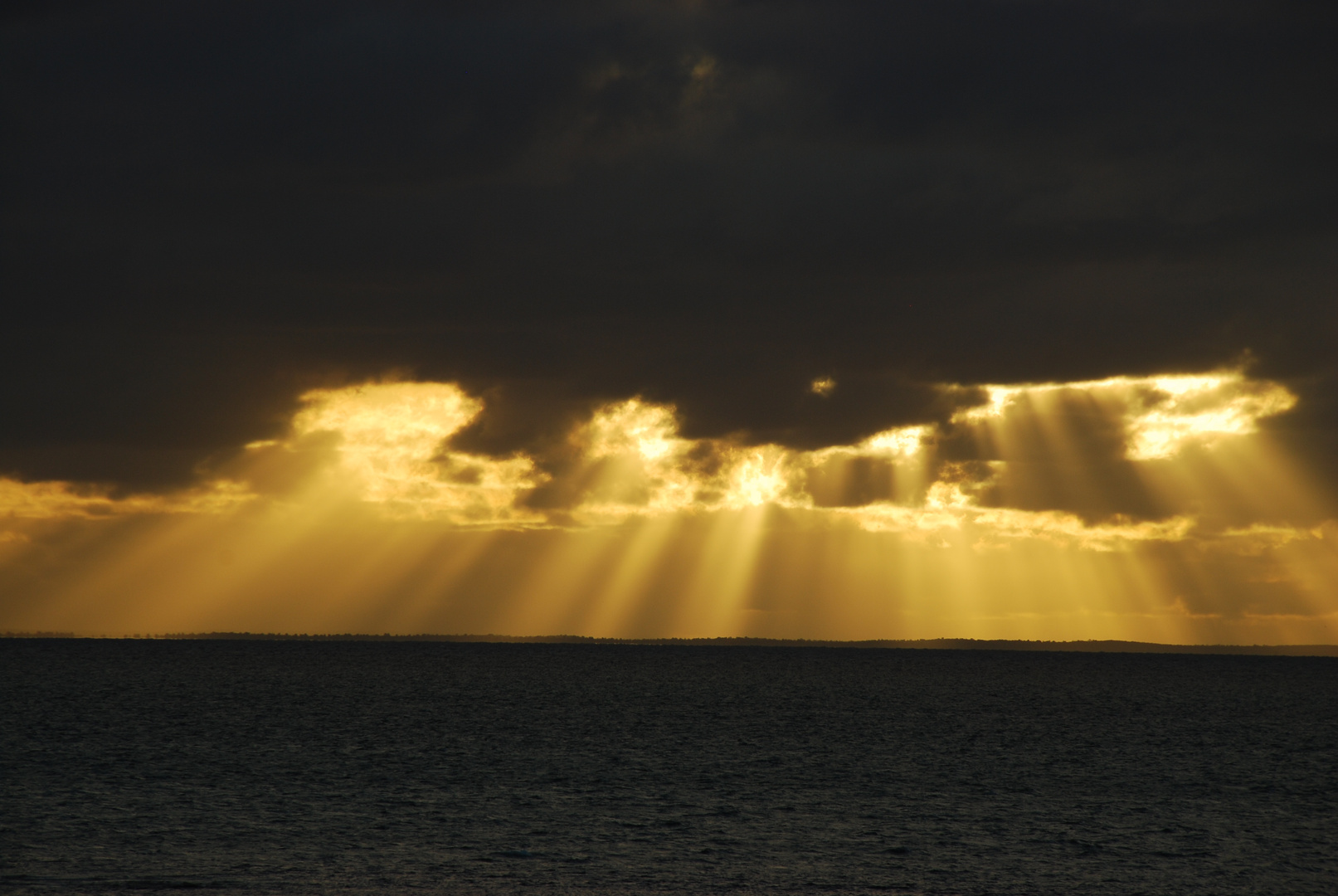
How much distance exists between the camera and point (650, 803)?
169ft

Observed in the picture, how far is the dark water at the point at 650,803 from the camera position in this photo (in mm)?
35531

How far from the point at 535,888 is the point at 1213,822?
28.9 meters

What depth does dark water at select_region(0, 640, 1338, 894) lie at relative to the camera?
35531mm

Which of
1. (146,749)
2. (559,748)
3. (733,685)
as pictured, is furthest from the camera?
(733,685)

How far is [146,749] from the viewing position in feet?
231

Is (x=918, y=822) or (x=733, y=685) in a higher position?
(x=733, y=685)

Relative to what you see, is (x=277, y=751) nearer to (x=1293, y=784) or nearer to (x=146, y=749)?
(x=146, y=749)

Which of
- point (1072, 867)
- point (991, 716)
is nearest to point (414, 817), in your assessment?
point (1072, 867)

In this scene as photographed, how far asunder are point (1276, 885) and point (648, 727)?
62.5 meters

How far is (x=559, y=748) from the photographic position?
2992 inches

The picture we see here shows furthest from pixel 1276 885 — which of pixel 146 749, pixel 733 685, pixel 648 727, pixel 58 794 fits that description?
pixel 733 685

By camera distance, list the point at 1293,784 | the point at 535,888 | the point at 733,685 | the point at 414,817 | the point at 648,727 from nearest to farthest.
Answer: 1. the point at 535,888
2. the point at 414,817
3. the point at 1293,784
4. the point at 648,727
5. the point at 733,685

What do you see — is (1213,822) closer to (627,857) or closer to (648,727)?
(627,857)

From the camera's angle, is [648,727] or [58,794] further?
[648,727]
